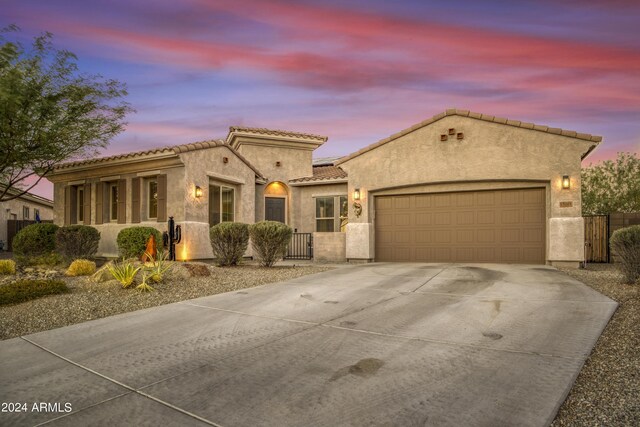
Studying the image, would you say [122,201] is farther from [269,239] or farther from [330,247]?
[330,247]

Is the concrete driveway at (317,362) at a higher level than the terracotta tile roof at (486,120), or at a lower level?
lower

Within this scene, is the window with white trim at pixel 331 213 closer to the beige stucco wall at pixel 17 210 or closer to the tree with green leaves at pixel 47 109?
the tree with green leaves at pixel 47 109

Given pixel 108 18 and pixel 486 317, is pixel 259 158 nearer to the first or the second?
pixel 108 18

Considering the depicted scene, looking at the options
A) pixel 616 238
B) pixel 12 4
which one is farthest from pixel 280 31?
pixel 616 238

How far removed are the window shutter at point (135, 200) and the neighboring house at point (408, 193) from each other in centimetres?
6

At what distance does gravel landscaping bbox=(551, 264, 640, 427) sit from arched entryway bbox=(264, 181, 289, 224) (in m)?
13.9

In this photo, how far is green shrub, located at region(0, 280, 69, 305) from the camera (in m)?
6.32

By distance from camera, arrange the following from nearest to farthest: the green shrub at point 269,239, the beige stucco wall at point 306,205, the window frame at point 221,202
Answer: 1. the green shrub at point 269,239
2. the window frame at point 221,202
3. the beige stucco wall at point 306,205

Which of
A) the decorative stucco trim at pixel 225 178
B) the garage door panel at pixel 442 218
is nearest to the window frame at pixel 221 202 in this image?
the decorative stucco trim at pixel 225 178

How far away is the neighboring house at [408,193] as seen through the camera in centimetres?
1077

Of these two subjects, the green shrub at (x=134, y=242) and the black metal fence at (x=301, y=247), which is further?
the black metal fence at (x=301, y=247)

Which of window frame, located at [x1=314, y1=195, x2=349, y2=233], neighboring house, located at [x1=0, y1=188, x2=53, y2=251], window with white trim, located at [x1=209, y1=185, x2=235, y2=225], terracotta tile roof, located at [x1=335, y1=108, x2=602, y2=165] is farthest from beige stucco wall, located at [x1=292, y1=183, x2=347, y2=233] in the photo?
neighboring house, located at [x1=0, y1=188, x2=53, y2=251]

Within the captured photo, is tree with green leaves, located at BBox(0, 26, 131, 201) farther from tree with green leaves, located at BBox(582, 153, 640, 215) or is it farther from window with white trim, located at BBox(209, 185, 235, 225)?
tree with green leaves, located at BBox(582, 153, 640, 215)

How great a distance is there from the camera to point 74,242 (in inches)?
476
